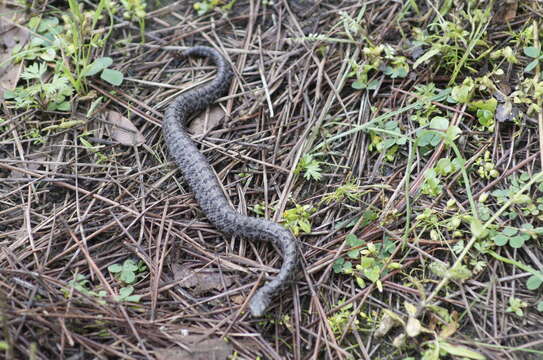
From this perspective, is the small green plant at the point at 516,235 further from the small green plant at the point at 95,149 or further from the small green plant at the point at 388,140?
the small green plant at the point at 95,149

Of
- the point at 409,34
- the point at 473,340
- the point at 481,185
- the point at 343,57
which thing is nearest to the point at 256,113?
the point at 343,57

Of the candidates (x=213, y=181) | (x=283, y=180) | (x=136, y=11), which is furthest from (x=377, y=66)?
(x=136, y=11)

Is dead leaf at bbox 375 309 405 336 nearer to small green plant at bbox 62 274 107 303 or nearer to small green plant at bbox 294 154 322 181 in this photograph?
small green plant at bbox 294 154 322 181

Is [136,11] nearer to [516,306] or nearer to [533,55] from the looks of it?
[533,55]

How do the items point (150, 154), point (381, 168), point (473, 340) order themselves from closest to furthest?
point (473, 340)
point (381, 168)
point (150, 154)

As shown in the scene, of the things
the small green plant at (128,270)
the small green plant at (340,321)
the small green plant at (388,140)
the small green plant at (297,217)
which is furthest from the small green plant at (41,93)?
the small green plant at (340,321)

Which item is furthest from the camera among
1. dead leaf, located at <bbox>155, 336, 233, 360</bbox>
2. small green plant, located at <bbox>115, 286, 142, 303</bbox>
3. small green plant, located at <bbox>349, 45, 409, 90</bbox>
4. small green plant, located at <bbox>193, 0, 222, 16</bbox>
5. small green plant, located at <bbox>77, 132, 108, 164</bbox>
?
small green plant, located at <bbox>193, 0, 222, 16</bbox>

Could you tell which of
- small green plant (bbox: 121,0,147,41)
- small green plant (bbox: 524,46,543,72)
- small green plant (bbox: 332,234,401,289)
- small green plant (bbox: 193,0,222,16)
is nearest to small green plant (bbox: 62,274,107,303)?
small green plant (bbox: 332,234,401,289)

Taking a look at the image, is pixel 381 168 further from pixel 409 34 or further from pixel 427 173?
pixel 409 34
